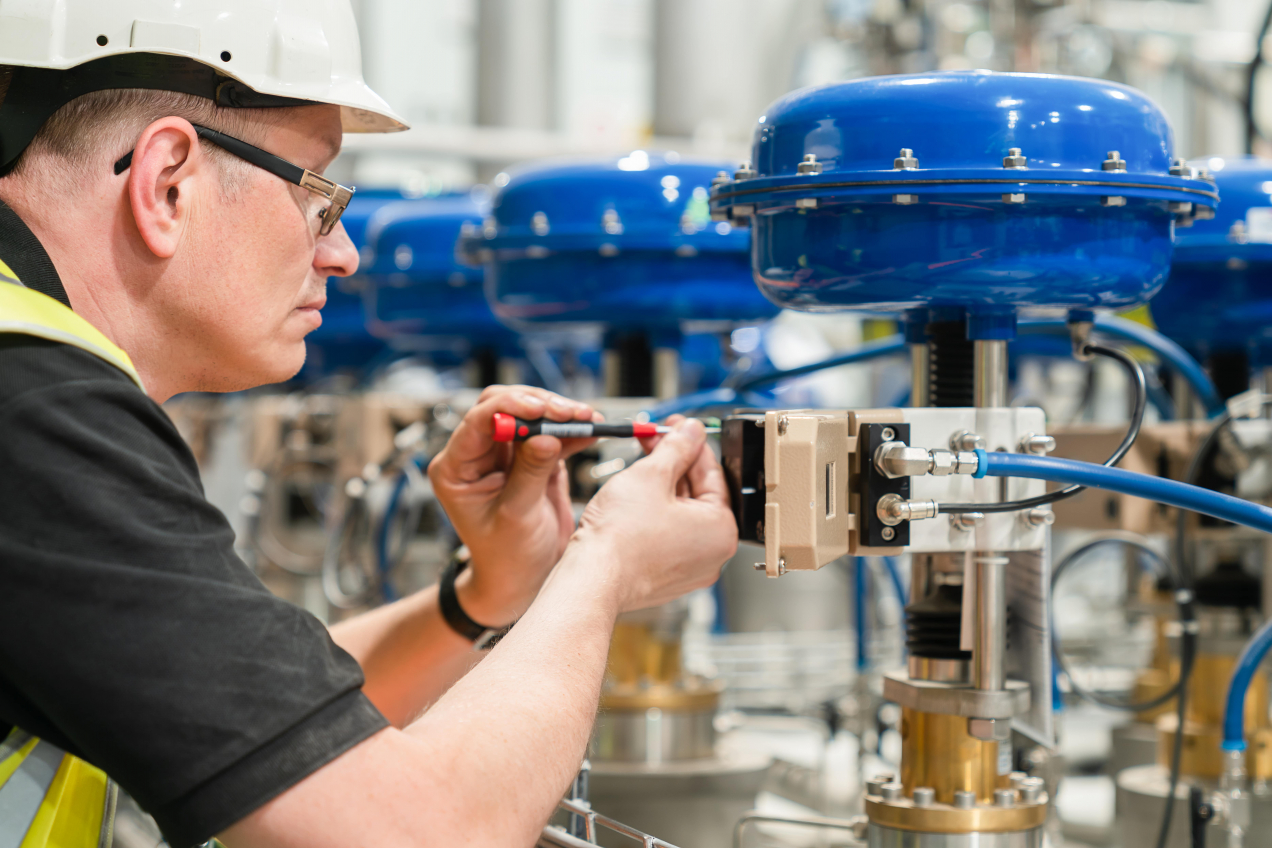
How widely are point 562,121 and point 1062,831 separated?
14.4 feet

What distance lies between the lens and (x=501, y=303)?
155 cm

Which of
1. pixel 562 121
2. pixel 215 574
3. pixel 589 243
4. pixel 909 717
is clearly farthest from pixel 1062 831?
pixel 562 121

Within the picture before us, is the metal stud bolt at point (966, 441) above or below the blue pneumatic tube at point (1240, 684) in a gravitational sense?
above

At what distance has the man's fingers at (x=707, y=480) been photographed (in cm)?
91

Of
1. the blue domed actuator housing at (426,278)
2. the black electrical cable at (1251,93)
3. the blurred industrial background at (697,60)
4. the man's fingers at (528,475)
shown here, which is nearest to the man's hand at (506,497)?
the man's fingers at (528,475)

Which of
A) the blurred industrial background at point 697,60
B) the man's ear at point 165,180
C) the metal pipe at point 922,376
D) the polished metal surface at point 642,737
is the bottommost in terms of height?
the polished metal surface at point 642,737

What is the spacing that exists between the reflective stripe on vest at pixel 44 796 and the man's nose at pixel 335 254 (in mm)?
352

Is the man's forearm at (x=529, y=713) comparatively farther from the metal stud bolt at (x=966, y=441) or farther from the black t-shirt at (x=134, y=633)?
the metal stud bolt at (x=966, y=441)

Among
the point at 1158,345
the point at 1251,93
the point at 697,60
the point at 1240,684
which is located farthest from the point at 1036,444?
the point at 697,60

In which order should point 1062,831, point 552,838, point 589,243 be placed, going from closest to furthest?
point 552,838 < point 589,243 < point 1062,831

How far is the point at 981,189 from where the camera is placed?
81cm

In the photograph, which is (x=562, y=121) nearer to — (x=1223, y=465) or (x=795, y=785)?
(x=795, y=785)

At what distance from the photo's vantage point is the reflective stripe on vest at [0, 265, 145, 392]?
616mm

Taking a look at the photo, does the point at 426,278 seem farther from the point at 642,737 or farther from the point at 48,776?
the point at 48,776
